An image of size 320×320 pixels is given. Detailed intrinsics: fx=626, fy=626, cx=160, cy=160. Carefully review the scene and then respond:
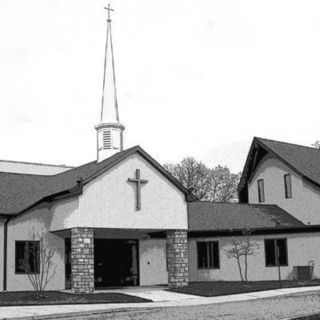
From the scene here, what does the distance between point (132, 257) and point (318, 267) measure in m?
9.24

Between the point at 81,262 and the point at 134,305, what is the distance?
5204 millimetres

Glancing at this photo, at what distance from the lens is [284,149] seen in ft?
123

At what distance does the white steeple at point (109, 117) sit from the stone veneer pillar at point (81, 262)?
748 cm

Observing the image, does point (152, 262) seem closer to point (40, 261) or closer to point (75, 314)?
point (40, 261)

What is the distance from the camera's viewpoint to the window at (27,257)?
26.4 m

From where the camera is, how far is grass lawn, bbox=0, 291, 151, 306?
68.5 feet

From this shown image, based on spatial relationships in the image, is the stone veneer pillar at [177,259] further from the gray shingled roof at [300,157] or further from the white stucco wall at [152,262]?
the gray shingled roof at [300,157]

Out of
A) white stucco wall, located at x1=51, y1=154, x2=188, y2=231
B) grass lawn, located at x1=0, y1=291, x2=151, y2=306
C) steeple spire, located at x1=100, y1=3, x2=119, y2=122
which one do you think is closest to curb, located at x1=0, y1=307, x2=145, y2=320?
grass lawn, located at x1=0, y1=291, x2=151, y2=306

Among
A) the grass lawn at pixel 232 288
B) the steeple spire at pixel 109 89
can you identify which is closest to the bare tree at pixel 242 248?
the grass lawn at pixel 232 288

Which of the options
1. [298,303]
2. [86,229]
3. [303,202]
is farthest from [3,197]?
[303,202]

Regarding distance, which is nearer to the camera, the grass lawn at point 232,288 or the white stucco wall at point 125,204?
the grass lawn at point 232,288

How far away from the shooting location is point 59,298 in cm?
2220

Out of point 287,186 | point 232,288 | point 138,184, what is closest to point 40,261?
point 138,184

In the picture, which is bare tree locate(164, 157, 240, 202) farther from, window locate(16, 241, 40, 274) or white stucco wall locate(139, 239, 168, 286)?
window locate(16, 241, 40, 274)
